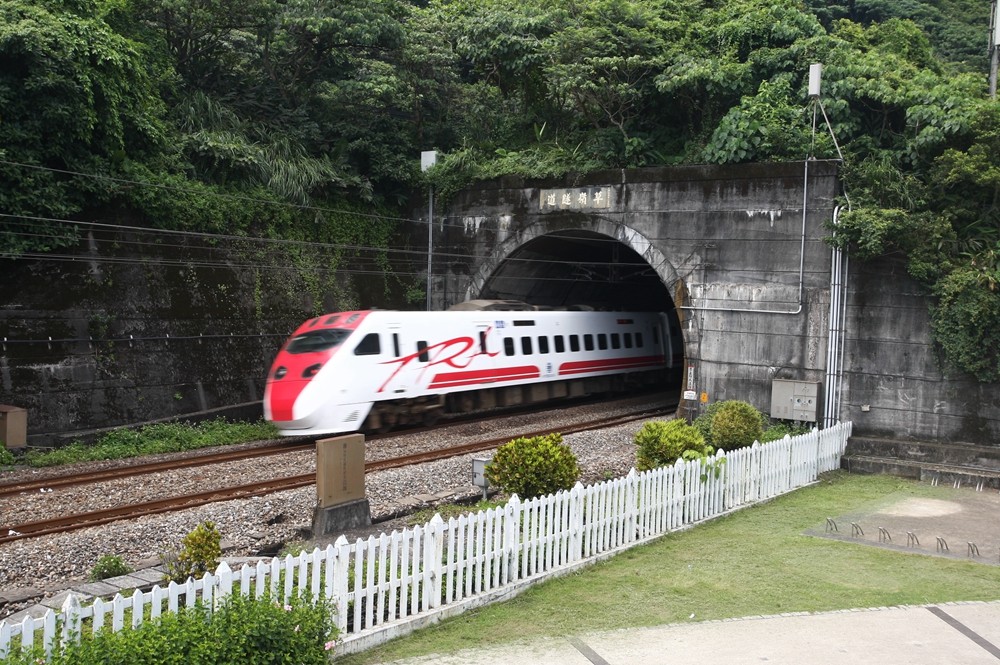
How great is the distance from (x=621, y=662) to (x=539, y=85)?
1939 centimetres

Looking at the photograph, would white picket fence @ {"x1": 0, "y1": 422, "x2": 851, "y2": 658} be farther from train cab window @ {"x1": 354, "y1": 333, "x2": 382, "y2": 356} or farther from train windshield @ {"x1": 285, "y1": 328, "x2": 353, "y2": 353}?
train windshield @ {"x1": 285, "y1": 328, "x2": 353, "y2": 353}

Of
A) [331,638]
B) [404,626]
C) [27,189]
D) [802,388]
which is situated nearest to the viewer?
[331,638]

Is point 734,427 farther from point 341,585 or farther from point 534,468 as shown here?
point 341,585

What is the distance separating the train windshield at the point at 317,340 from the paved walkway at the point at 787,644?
387 inches

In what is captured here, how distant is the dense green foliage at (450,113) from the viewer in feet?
48.7

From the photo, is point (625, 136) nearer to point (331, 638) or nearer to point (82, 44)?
point (82, 44)

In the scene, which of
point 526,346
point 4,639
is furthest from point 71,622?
point 526,346

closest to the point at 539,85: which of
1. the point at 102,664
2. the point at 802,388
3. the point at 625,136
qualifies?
the point at 625,136

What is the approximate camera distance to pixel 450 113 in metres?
24.8

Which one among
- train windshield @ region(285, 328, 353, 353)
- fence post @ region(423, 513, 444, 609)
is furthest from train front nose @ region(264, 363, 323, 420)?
fence post @ region(423, 513, 444, 609)

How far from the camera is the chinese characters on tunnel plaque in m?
19.1

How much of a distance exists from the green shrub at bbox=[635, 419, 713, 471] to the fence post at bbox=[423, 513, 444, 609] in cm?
490

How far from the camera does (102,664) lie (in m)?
4.23

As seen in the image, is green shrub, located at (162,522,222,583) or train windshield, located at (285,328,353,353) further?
train windshield, located at (285,328,353,353)
